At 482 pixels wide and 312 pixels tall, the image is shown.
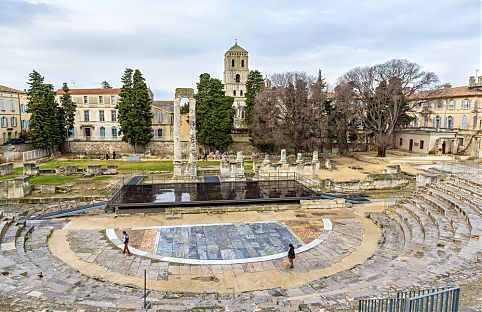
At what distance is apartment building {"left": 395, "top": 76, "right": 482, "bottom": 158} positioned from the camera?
4634 centimetres

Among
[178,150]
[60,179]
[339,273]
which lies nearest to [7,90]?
[60,179]

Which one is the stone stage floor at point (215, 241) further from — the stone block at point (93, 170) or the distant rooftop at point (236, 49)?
the distant rooftop at point (236, 49)

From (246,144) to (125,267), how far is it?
4217 cm

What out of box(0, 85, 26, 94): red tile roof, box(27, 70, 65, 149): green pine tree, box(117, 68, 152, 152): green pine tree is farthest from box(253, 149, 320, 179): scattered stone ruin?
box(0, 85, 26, 94): red tile roof

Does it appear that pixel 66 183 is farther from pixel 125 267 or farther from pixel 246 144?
pixel 246 144

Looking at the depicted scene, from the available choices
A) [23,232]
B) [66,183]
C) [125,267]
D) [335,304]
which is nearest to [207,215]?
[125,267]

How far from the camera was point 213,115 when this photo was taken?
5041 cm

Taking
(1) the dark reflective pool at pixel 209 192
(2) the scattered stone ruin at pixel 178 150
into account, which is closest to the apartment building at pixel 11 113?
(2) the scattered stone ruin at pixel 178 150

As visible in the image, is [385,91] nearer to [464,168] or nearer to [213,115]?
[464,168]

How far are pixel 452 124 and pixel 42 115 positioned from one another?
58.5 m

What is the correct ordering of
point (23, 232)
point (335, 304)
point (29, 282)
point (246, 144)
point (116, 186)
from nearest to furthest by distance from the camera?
point (335, 304)
point (29, 282)
point (23, 232)
point (116, 186)
point (246, 144)

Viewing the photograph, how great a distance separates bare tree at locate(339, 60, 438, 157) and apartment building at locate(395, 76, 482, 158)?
287cm

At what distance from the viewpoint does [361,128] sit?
52.0 m

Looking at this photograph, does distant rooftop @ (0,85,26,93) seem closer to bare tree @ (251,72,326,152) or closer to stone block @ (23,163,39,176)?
stone block @ (23,163,39,176)
